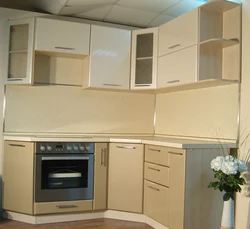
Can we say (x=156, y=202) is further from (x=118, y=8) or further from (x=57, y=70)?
(x=118, y=8)

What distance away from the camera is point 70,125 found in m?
3.96

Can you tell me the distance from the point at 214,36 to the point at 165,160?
4.19 feet

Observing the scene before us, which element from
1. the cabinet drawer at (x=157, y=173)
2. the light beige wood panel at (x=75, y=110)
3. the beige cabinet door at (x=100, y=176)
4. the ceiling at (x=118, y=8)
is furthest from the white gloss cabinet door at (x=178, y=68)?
the beige cabinet door at (x=100, y=176)

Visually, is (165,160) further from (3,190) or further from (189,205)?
(3,190)

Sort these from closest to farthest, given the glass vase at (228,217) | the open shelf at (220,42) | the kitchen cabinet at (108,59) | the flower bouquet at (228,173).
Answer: the flower bouquet at (228,173), the glass vase at (228,217), the open shelf at (220,42), the kitchen cabinet at (108,59)

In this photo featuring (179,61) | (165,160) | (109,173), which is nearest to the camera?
(165,160)

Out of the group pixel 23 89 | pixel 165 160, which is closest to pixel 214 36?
pixel 165 160

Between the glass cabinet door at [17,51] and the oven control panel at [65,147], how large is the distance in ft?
2.53

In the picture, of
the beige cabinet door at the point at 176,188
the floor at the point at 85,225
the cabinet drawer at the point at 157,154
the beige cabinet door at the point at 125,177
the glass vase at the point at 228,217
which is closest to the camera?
the glass vase at the point at 228,217

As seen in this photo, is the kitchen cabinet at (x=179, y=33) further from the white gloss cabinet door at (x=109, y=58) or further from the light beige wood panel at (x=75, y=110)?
the light beige wood panel at (x=75, y=110)

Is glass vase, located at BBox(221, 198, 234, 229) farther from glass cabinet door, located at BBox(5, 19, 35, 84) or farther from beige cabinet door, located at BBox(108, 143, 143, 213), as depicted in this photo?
glass cabinet door, located at BBox(5, 19, 35, 84)

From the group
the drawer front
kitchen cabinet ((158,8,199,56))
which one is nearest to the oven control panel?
the drawer front

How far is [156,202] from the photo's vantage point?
125 inches

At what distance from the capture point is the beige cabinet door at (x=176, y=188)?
9.04 ft
